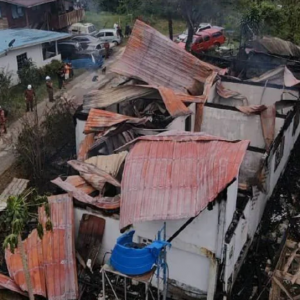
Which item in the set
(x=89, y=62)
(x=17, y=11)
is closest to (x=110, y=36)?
(x=89, y=62)

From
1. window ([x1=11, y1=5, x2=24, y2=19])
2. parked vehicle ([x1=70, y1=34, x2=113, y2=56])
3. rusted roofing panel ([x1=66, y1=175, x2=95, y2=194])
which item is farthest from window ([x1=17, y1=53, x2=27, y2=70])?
rusted roofing panel ([x1=66, y1=175, x2=95, y2=194])

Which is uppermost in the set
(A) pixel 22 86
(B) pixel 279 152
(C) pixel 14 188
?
(B) pixel 279 152

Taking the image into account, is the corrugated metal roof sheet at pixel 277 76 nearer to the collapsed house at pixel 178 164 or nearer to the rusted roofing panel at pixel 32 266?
the collapsed house at pixel 178 164

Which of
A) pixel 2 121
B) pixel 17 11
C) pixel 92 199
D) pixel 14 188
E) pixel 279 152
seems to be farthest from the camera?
pixel 17 11

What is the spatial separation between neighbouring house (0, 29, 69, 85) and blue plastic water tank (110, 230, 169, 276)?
15.6 metres

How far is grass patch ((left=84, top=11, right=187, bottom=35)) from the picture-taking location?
3681 cm

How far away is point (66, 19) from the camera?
34344 millimetres

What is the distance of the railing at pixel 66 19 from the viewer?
33416 millimetres

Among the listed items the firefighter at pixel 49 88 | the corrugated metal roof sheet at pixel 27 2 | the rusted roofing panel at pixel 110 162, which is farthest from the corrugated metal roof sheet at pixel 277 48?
the corrugated metal roof sheet at pixel 27 2

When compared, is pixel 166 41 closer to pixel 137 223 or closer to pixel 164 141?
pixel 164 141

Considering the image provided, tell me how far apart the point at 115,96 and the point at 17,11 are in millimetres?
17621

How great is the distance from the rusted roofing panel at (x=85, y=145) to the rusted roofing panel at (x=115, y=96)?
1330mm

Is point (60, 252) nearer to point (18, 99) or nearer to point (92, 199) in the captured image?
point (92, 199)

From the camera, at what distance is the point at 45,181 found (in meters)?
16.2
